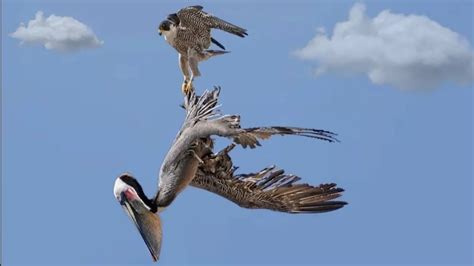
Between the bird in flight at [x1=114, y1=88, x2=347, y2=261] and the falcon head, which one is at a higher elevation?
the falcon head

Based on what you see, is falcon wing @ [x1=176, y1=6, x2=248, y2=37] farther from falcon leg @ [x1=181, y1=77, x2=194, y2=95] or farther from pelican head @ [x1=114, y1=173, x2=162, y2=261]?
pelican head @ [x1=114, y1=173, x2=162, y2=261]

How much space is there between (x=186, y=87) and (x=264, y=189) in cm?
100

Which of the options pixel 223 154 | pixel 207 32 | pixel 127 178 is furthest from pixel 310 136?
pixel 207 32

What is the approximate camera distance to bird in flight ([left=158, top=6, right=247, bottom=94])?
20.6 feet

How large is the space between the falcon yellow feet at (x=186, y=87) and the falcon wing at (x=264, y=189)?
764 mm

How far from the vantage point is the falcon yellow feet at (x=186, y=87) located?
20.9 feet

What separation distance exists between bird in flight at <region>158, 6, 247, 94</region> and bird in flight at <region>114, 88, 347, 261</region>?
253 mm

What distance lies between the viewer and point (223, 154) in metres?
5.78

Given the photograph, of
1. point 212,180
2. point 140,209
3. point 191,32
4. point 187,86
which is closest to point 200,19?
point 191,32

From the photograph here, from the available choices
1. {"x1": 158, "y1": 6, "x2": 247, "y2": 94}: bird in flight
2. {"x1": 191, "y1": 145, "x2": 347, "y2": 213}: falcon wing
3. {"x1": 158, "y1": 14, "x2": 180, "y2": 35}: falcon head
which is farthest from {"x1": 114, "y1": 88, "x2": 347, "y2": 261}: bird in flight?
{"x1": 158, "y1": 14, "x2": 180, "y2": 35}: falcon head

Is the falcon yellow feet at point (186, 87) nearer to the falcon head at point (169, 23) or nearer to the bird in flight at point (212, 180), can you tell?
the bird in flight at point (212, 180)

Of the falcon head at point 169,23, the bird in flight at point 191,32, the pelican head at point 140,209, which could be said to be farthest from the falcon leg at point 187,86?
the pelican head at point 140,209

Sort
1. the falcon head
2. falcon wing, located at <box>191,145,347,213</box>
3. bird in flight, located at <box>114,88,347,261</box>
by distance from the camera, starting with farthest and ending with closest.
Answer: the falcon head
falcon wing, located at <box>191,145,347,213</box>
bird in flight, located at <box>114,88,347,261</box>

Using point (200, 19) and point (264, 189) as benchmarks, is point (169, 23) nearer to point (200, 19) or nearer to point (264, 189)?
point (200, 19)
